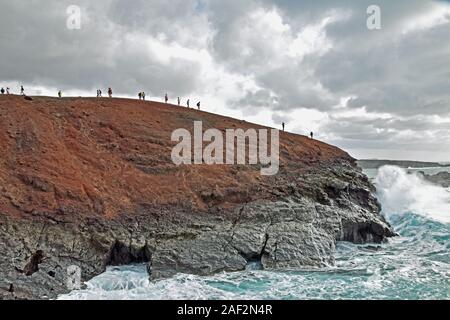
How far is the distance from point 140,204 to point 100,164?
3.29 meters

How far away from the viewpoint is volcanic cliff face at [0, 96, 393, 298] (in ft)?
47.9

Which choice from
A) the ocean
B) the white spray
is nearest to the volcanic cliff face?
the ocean

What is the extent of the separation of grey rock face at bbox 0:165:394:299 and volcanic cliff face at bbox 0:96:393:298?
1.7 inches

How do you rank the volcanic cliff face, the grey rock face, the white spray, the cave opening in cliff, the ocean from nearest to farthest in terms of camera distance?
the ocean
the grey rock face
the volcanic cliff face
the cave opening in cliff
the white spray

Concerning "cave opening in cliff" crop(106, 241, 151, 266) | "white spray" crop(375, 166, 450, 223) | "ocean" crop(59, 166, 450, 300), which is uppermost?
"white spray" crop(375, 166, 450, 223)

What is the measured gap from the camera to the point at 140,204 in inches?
691

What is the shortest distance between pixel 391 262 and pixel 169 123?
563 inches

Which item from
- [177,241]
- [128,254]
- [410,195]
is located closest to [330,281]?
[177,241]

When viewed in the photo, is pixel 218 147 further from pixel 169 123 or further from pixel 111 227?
pixel 111 227

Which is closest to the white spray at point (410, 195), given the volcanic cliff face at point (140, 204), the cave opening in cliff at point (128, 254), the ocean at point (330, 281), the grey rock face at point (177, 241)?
the volcanic cliff face at point (140, 204)

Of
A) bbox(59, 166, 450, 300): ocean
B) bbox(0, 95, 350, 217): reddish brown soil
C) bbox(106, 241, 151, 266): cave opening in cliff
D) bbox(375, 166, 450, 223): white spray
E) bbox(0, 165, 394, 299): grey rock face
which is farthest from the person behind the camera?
bbox(375, 166, 450, 223): white spray

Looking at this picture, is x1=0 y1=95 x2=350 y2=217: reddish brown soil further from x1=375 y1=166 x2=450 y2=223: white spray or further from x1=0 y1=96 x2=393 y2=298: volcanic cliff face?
x1=375 y1=166 x2=450 y2=223: white spray

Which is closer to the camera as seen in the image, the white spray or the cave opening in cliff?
the cave opening in cliff
